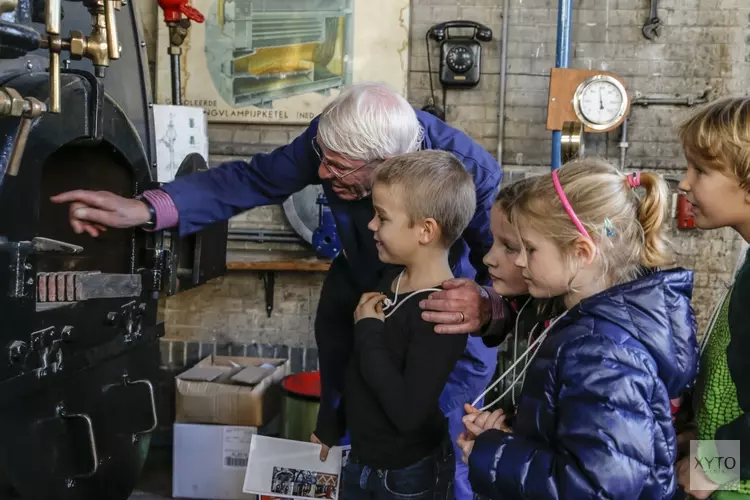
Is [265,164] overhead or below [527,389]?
overhead

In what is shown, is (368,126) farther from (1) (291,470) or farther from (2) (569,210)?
(1) (291,470)

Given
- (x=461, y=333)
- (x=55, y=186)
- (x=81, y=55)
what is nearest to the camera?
(x=81, y=55)

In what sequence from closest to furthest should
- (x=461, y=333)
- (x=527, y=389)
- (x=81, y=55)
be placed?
1. (x=527, y=389)
2. (x=81, y=55)
3. (x=461, y=333)

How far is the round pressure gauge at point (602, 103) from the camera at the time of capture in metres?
3.06

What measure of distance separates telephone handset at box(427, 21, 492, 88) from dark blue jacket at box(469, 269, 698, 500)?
246 cm

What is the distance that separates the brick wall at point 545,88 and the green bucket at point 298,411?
658mm

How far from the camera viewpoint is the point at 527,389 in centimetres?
115

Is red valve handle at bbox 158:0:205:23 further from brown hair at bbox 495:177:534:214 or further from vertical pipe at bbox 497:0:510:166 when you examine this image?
brown hair at bbox 495:177:534:214

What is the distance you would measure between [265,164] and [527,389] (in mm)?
1072

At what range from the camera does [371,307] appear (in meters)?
1.49

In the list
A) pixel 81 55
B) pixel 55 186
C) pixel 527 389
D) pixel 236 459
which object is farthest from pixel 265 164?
pixel 236 459

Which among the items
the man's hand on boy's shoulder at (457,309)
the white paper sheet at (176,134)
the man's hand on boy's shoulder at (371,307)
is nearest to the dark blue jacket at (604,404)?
the man's hand on boy's shoulder at (457,309)

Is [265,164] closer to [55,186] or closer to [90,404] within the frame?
[55,186]

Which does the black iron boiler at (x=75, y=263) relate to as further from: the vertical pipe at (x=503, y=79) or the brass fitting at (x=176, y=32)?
the vertical pipe at (x=503, y=79)
